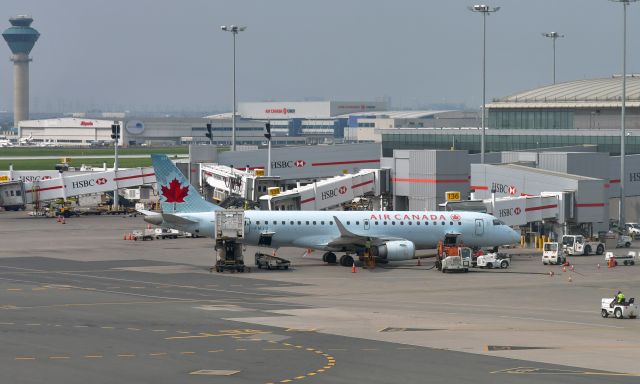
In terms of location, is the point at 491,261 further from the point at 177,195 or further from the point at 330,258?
the point at 177,195

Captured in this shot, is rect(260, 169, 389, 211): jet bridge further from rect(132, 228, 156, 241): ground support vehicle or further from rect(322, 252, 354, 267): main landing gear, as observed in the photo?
rect(322, 252, 354, 267): main landing gear

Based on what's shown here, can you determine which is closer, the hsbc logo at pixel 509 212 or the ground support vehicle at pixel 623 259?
the ground support vehicle at pixel 623 259

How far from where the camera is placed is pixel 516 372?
38250 mm

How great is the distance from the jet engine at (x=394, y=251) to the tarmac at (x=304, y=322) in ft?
3.31

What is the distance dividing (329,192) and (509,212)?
18044 mm

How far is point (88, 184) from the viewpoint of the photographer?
122000mm

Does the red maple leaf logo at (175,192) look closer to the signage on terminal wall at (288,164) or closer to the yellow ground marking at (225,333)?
the yellow ground marking at (225,333)

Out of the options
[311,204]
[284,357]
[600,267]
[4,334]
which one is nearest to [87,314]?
[4,334]

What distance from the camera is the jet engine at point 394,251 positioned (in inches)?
2975

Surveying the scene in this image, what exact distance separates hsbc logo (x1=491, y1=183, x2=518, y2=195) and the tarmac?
12.3 m

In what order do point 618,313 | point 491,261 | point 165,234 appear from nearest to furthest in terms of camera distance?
1. point 618,313
2. point 491,261
3. point 165,234

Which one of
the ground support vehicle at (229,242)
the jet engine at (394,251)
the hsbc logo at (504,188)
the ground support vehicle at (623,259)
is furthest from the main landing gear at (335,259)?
the hsbc logo at (504,188)

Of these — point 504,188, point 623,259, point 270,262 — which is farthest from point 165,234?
point 623,259

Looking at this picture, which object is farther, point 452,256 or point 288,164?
point 288,164
